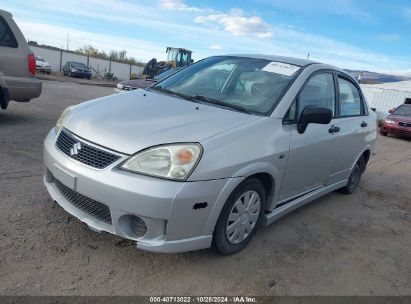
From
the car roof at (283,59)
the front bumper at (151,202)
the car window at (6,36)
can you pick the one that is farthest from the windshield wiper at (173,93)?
the car window at (6,36)

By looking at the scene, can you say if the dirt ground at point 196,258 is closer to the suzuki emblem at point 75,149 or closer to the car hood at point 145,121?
the suzuki emblem at point 75,149

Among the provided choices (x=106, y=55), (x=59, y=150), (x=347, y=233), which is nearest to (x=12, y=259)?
(x=59, y=150)

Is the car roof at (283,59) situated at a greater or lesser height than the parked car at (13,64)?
greater

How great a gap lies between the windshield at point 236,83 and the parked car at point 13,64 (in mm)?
3554

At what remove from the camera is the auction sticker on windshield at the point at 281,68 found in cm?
405

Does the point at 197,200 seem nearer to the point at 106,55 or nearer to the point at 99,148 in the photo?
the point at 99,148

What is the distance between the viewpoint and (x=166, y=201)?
2.75m

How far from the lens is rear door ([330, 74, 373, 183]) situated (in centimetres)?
480

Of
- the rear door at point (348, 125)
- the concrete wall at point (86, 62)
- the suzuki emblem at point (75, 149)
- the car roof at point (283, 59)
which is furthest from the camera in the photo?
the concrete wall at point (86, 62)

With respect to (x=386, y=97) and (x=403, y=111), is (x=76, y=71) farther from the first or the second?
(x=403, y=111)

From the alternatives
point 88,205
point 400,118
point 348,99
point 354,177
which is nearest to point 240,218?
point 88,205

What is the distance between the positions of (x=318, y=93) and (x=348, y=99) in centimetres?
100

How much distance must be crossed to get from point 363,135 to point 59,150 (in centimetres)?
410

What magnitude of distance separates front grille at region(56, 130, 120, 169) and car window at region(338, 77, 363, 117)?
3.08m
